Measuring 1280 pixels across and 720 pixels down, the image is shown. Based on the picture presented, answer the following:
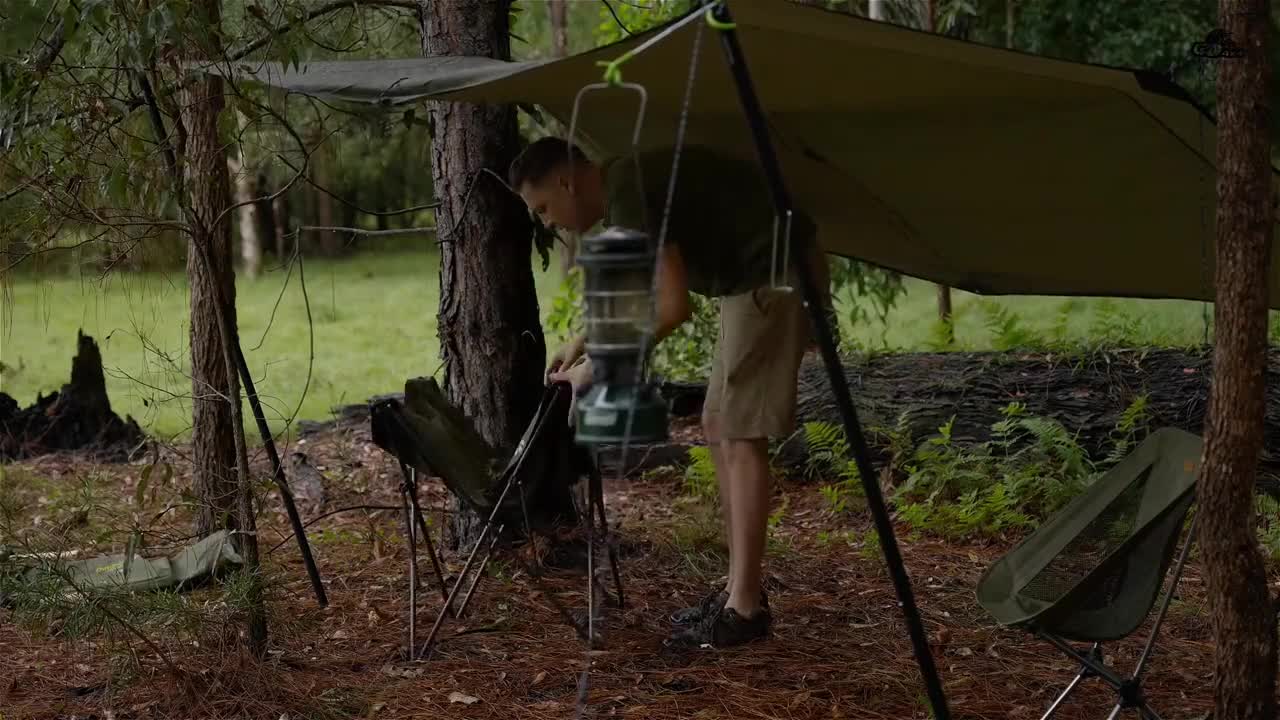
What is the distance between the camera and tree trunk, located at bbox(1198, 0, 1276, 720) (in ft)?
7.85

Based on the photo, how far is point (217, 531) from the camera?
14.1 feet

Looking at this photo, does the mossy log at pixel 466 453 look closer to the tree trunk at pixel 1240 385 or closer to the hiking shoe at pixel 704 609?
the hiking shoe at pixel 704 609


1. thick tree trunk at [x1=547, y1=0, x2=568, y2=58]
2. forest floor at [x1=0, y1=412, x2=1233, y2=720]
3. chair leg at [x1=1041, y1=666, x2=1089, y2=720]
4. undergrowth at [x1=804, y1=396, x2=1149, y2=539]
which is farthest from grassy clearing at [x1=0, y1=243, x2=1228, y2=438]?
chair leg at [x1=1041, y1=666, x2=1089, y2=720]

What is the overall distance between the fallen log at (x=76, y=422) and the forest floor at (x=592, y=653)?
223cm

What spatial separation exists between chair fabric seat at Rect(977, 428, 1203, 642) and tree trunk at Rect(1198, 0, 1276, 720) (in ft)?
0.58

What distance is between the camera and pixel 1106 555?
2748mm

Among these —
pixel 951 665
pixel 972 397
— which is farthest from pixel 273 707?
pixel 972 397

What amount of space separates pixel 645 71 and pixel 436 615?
1776 mm

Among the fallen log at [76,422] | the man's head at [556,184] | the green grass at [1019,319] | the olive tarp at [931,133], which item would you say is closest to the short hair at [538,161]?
the man's head at [556,184]

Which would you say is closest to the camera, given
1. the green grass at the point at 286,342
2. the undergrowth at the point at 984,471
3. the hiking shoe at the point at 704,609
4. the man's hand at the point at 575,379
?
the man's hand at the point at 575,379

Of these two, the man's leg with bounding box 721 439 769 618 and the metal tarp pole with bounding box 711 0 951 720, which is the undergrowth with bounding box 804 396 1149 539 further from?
the metal tarp pole with bounding box 711 0 951 720

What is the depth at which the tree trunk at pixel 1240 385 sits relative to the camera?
2393mm

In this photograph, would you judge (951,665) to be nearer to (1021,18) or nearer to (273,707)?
(273,707)

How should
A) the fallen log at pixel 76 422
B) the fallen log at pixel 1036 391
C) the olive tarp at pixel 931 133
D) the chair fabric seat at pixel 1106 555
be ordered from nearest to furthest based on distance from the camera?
the chair fabric seat at pixel 1106 555, the olive tarp at pixel 931 133, the fallen log at pixel 1036 391, the fallen log at pixel 76 422
